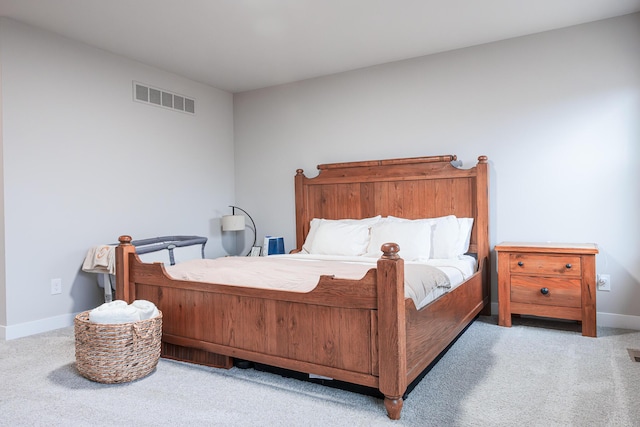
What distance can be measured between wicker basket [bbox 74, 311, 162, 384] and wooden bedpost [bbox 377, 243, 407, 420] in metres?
1.26

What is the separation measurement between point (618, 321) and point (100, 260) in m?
4.00

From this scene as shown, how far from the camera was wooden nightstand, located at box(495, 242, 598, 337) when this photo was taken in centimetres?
294

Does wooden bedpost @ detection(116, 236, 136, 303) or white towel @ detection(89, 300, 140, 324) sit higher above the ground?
wooden bedpost @ detection(116, 236, 136, 303)

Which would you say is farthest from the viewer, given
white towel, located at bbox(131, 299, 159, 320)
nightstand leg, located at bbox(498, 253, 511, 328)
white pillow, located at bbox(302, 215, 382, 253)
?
white pillow, located at bbox(302, 215, 382, 253)

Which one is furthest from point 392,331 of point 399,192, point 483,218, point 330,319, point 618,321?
point 618,321

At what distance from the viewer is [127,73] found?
3.90 metres

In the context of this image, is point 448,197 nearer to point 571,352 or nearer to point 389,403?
point 571,352

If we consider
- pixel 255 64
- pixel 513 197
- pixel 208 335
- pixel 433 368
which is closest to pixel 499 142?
pixel 513 197

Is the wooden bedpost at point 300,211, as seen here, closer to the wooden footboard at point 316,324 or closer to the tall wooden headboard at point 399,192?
the tall wooden headboard at point 399,192

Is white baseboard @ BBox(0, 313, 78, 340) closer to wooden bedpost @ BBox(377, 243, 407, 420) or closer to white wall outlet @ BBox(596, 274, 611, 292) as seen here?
wooden bedpost @ BBox(377, 243, 407, 420)

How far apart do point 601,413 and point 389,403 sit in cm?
92

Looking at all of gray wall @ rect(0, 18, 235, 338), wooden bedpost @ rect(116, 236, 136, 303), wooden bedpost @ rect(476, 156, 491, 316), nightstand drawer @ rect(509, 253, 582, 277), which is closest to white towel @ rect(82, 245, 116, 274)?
gray wall @ rect(0, 18, 235, 338)

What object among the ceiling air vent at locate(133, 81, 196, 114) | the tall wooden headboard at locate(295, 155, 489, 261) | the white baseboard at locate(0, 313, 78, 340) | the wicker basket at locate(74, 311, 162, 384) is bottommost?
the white baseboard at locate(0, 313, 78, 340)

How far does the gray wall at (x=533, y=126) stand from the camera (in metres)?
3.17
